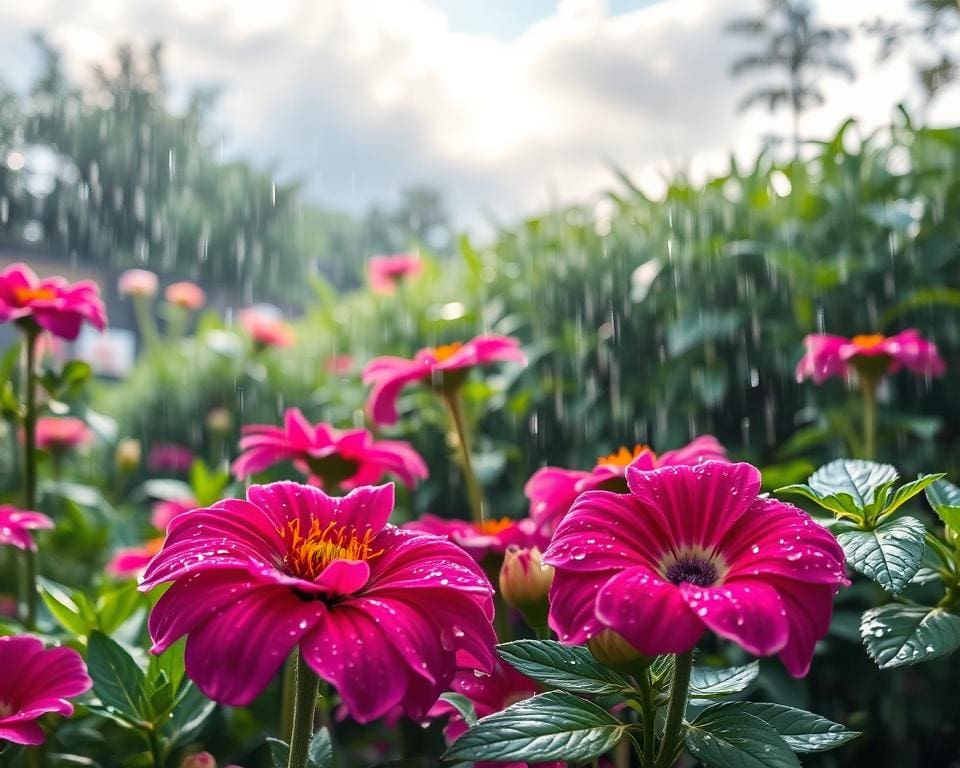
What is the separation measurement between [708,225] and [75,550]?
1244mm

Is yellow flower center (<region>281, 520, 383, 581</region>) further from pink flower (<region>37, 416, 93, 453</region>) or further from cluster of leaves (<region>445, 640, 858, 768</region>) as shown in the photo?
pink flower (<region>37, 416, 93, 453</region>)

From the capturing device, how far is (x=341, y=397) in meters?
1.89

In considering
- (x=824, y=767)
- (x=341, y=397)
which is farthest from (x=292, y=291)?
(x=824, y=767)

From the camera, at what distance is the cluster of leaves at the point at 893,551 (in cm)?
52

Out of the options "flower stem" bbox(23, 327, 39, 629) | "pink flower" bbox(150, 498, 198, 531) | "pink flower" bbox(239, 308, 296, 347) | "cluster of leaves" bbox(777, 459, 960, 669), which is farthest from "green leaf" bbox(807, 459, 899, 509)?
"pink flower" bbox(239, 308, 296, 347)

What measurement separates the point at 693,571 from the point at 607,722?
0.32ft

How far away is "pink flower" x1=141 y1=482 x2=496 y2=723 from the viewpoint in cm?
43

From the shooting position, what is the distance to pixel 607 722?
51cm

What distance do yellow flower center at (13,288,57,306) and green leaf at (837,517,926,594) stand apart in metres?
0.82

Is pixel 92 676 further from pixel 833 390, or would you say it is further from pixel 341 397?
pixel 341 397

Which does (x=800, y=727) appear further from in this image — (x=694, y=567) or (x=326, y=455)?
(x=326, y=455)

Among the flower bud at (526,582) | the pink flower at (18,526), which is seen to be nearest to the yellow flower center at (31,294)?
the pink flower at (18,526)

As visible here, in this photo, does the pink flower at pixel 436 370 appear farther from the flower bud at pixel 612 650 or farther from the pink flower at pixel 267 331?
the pink flower at pixel 267 331

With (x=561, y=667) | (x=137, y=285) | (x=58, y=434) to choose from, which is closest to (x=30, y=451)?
(x=561, y=667)
